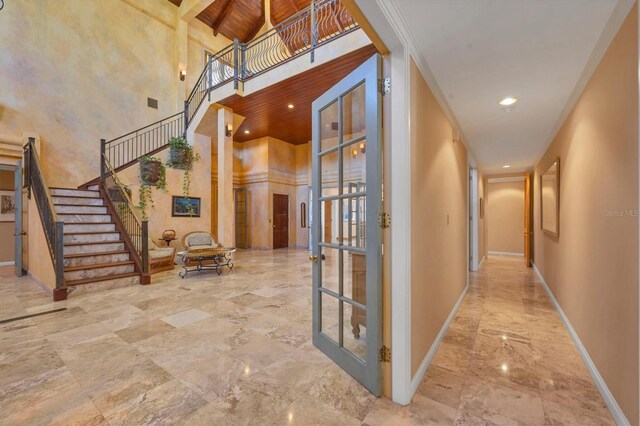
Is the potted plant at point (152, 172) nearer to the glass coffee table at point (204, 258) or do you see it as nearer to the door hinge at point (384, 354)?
the glass coffee table at point (204, 258)

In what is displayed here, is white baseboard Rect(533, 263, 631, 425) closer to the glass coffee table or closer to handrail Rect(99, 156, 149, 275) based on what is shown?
the glass coffee table

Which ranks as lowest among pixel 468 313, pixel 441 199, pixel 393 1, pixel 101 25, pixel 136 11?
pixel 468 313

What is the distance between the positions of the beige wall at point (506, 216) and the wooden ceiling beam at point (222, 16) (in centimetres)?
1013

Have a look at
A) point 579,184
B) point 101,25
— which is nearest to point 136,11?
point 101,25

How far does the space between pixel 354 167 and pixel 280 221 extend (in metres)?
8.49

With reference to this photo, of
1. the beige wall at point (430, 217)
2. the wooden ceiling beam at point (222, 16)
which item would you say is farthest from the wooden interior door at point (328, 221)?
the wooden ceiling beam at point (222, 16)

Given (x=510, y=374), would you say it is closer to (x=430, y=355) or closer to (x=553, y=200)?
(x=430, y=355)

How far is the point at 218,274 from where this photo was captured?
568 cm

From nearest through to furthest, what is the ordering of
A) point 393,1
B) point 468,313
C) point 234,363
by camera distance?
point 393,1, point 234,363, point 468,313

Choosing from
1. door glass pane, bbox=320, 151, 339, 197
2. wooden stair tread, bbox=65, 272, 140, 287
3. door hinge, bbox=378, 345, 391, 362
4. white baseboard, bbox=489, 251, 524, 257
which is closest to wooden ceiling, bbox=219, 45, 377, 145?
door glass pane, bbox=320, 151, 339, 197

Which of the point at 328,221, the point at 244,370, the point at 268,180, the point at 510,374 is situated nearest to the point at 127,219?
the point at 268,180

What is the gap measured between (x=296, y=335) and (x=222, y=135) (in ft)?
18.1

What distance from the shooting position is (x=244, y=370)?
216cm

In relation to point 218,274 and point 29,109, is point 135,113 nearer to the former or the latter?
point 29,109
